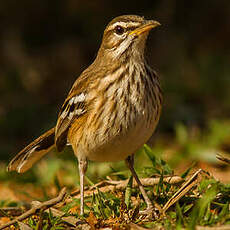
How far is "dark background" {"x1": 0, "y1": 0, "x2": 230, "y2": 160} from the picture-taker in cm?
1046

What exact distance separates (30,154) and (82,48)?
6335mm

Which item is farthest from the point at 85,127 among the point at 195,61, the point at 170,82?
the point at 195,61

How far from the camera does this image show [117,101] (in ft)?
16.8

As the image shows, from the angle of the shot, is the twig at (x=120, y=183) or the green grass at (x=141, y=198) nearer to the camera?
the green grass at (x=141, y=198)

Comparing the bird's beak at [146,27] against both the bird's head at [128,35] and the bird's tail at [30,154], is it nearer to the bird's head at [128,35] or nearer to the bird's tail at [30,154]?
the bird's head at [128,35]

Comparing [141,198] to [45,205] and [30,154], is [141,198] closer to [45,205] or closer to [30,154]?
[45,205]

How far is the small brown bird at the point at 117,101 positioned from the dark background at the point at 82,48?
460 cm

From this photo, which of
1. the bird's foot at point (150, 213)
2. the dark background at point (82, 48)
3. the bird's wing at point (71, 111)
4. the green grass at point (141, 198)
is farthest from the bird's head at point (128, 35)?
the dark background at point (82, 48)

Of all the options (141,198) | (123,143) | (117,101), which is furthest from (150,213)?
(117,101)

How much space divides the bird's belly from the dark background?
15.8 feet

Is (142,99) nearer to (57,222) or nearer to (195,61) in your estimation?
(57,222)

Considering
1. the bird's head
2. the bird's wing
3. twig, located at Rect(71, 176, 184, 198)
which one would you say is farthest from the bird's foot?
the bird's head

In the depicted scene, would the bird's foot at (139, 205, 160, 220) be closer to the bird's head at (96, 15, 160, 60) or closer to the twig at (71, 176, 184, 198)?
the twig at (71, 176, 184, 198)

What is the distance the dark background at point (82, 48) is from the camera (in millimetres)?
10461
